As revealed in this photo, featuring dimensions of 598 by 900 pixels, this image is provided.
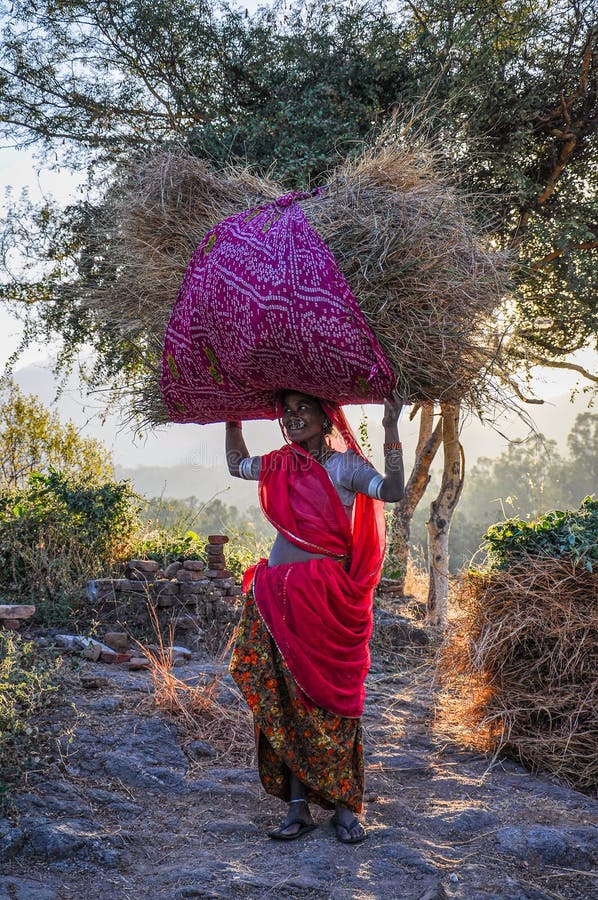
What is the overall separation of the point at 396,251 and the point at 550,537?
6.97 feet

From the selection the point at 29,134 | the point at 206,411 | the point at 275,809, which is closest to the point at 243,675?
the point at 275,809

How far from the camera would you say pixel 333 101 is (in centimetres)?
780

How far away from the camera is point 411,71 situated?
25.6 feet

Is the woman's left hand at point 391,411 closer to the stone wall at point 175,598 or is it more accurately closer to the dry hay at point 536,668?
the dry hay at point 536,668

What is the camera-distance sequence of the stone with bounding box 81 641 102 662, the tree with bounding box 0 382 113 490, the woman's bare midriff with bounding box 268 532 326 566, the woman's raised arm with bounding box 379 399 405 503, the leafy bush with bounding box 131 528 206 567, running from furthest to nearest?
the tree with bounding box 0 382 113 490
the leafy bush with bounding box 131 528 206 567
the stone with bounding box 81 641 102 662
the woman's bare midriff with bounding box 268 532 326 566
the woman's raised arm with bounding box 379 399 405 503

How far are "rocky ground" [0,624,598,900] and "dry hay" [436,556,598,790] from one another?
6.5 inches

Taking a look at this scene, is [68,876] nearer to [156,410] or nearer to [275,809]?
[275,809]

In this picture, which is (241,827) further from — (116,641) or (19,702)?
(116,641)

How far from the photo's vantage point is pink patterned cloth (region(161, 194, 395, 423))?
3.07 meters

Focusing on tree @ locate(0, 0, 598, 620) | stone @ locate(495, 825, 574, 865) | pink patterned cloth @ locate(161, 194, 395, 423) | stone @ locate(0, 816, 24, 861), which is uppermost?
tree @ locate(0, 0, 598, 620)

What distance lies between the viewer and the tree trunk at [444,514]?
28.7 ft

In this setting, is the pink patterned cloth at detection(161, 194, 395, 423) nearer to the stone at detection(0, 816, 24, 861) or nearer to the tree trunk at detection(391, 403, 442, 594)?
the stone at detection(0, 816, 24, 861)

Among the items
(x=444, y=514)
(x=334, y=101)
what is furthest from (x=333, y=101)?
(x=444, y=514)

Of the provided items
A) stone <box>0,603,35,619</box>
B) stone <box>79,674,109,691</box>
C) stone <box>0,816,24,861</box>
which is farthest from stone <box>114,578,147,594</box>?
stone <box>0,816,24,861</box>
